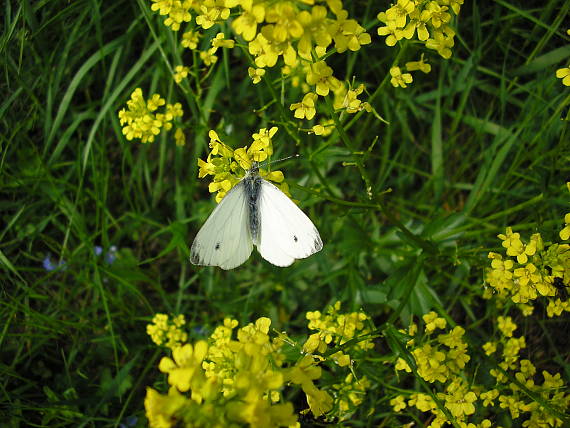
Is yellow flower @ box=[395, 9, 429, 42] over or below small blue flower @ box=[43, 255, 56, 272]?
over

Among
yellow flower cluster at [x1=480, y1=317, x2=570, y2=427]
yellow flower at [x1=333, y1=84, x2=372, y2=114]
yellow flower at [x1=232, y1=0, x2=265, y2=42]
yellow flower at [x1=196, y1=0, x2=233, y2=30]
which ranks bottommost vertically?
yellow flower cluster at [x1=480, y1=317, x2=570, y2=427]

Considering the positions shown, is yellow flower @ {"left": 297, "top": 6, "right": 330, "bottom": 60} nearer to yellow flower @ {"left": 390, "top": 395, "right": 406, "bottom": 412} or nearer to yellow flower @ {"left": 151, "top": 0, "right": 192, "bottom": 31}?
yellow flower @ {"left": 151, "top": 0, "right": 192, "bottom": 31}

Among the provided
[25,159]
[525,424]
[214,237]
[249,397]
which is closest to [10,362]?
[25,159]

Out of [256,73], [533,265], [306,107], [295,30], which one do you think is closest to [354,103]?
[306,107]

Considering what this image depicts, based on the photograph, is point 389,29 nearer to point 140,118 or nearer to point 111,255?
point 140,118

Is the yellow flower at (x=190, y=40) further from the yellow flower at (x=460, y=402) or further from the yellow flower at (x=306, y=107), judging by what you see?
the yellow flower at (x=460, y=402)

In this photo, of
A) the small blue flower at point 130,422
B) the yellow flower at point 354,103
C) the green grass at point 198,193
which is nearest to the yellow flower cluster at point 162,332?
the green grass at point 198,193

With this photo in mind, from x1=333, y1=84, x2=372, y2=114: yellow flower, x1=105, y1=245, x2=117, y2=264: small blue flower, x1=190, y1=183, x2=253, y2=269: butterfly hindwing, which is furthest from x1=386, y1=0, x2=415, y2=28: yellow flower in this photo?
x1=105, y1=245, x2=117, y2=264: small blue flower

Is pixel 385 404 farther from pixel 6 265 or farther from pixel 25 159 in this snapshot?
pixel 25 159
